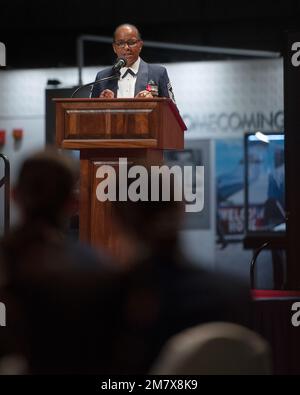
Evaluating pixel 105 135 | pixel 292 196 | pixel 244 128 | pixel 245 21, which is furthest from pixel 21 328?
pixel 245 21

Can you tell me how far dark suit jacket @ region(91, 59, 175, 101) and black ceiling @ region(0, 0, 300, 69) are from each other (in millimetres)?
4513

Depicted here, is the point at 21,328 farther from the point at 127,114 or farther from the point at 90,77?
the point at 90,77

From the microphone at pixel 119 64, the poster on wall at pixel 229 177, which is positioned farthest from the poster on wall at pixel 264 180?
the microphone at pixel 119 64

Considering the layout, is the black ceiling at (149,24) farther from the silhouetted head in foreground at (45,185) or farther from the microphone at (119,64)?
the silhouetted head in foreground at (45,185)

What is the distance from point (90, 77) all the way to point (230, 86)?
1.43 meters

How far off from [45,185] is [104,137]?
1.02 metres

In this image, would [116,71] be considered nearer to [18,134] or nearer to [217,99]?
[217,99]

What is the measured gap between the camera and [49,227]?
222 centimetres

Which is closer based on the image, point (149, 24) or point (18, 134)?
point (149, 24)

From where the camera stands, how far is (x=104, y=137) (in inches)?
129

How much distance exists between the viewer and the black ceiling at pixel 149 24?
8.20 meters

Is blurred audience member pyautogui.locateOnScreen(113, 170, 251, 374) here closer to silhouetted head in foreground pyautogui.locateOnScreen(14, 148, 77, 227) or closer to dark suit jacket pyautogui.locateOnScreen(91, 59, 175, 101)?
silhouetted head in foreground pyautogui.locateOnScreen(14, 148, 77, 227)

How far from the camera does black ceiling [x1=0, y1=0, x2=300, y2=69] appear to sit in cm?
820

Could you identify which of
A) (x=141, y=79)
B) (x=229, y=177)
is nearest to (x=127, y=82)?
(x=141, y=79)
